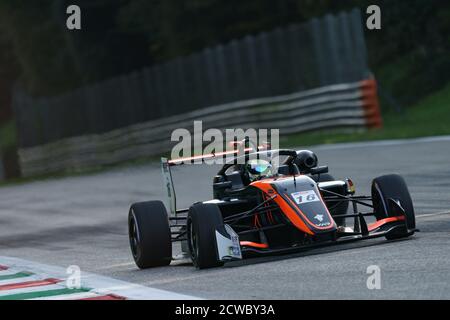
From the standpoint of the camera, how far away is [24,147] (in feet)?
150

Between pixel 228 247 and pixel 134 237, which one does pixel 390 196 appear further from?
pixel 134 237

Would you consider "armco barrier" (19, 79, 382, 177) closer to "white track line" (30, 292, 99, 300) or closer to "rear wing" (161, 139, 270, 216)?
"rear wing" (161, 139, 270, 216)

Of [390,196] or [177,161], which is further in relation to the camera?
[177,161]

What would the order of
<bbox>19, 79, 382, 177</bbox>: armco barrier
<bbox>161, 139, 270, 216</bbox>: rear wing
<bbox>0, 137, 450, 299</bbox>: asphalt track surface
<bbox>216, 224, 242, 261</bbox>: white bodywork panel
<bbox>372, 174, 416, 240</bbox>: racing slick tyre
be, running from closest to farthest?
<bbox>0, 137, 450, 299</bbox>: asphalt track surface
<bbox>216, 224, 242, 261</bbox>: white bodywork panel
<bbox>372, 174, 416, 240</bbox>: racing slick tyre
<bbox>161, 139, 270, 216</bbox>: rear wing
<bbox>19, 79, 382, 177</bbox>: armco barrier

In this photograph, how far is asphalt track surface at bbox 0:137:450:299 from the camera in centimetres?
879

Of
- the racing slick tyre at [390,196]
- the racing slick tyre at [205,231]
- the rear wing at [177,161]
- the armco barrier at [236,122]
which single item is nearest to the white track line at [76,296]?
the racing slick tyre at [205,231]

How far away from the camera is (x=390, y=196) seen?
11.1m

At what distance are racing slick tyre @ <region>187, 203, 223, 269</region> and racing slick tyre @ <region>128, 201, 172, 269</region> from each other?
2.09ft

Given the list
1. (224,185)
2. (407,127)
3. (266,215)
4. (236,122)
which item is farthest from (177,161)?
(236,122)

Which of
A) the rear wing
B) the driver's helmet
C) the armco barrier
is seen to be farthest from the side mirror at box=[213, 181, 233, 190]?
the armco barrier

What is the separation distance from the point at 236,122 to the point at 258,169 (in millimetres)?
20690
